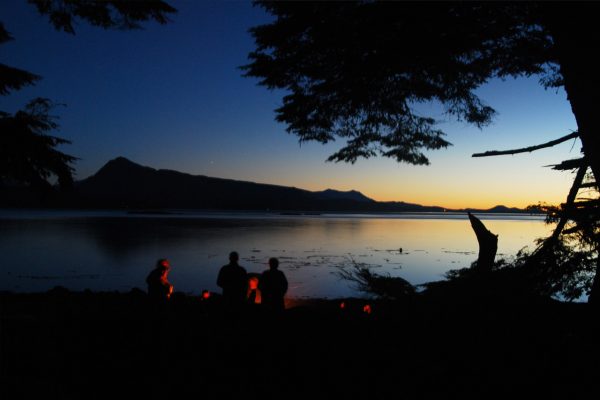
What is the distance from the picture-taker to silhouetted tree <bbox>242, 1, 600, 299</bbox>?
3.50 m

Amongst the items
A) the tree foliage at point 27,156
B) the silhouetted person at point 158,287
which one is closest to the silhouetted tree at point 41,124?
the tree foliage at point 27,156

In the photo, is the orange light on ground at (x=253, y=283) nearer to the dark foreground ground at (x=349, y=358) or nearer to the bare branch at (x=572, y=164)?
the dark foreground ground at (x=349, y=358)

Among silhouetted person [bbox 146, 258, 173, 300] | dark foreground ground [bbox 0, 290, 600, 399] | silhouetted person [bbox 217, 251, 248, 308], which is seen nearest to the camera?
dark foreground ground [bbox 0, 290, 600, 399]

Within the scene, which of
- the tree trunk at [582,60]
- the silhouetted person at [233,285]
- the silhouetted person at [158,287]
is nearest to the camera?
the tree trunk at [582,60]

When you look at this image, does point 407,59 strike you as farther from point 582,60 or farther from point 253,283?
point 253,283

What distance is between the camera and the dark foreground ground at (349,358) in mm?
3811

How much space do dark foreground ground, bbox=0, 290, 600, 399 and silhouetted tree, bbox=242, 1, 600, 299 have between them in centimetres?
113

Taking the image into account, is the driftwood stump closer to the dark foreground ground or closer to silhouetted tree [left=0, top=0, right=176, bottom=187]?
the dark foreground ground

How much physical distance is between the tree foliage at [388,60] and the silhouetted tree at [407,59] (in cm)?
1

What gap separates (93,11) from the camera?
186 inches

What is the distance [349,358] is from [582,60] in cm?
374

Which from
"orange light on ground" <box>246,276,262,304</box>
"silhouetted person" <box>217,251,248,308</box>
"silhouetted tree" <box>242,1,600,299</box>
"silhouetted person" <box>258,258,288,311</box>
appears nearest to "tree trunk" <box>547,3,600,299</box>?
"silhouetted tree" <box>242,1,600,299</box>

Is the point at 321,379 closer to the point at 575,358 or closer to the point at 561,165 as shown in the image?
the point at 575,358

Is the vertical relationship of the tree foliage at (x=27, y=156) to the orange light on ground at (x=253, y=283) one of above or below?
above
